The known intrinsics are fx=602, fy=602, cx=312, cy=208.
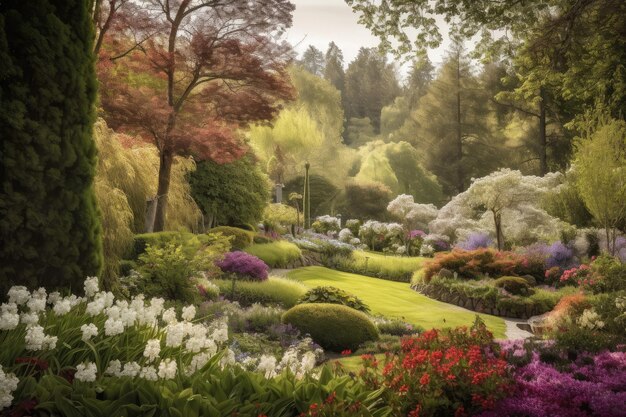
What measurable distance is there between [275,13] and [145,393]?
10554 mm

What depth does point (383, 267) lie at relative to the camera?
19.2 m

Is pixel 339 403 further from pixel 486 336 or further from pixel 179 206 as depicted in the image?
pixel 179 206

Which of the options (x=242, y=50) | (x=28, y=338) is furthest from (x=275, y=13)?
(x=28, y=338)

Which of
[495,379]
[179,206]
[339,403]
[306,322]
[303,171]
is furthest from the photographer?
[303,171]

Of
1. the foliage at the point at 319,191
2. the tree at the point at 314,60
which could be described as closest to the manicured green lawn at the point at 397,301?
the foliage at the point at 319,191

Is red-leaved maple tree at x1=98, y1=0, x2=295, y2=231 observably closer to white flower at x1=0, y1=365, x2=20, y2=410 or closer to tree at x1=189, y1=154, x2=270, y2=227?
tree at x1=189, y1=154, x2=270, y2=227

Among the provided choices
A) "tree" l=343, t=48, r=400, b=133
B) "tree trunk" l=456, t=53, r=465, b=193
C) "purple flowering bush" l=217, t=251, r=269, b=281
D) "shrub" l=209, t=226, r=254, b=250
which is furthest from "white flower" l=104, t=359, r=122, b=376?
"tree" l=343, t=48, r=400, b=133

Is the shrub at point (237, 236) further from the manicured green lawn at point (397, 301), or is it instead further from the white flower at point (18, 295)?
the white flower at point (18, 295)

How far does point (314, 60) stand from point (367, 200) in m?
33.1

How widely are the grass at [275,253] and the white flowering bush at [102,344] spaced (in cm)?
1179

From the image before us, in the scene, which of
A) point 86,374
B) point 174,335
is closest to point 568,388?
point 174,335

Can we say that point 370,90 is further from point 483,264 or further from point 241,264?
Result: point 241,264

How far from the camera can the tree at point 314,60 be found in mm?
61094

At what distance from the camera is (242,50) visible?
1300cm
